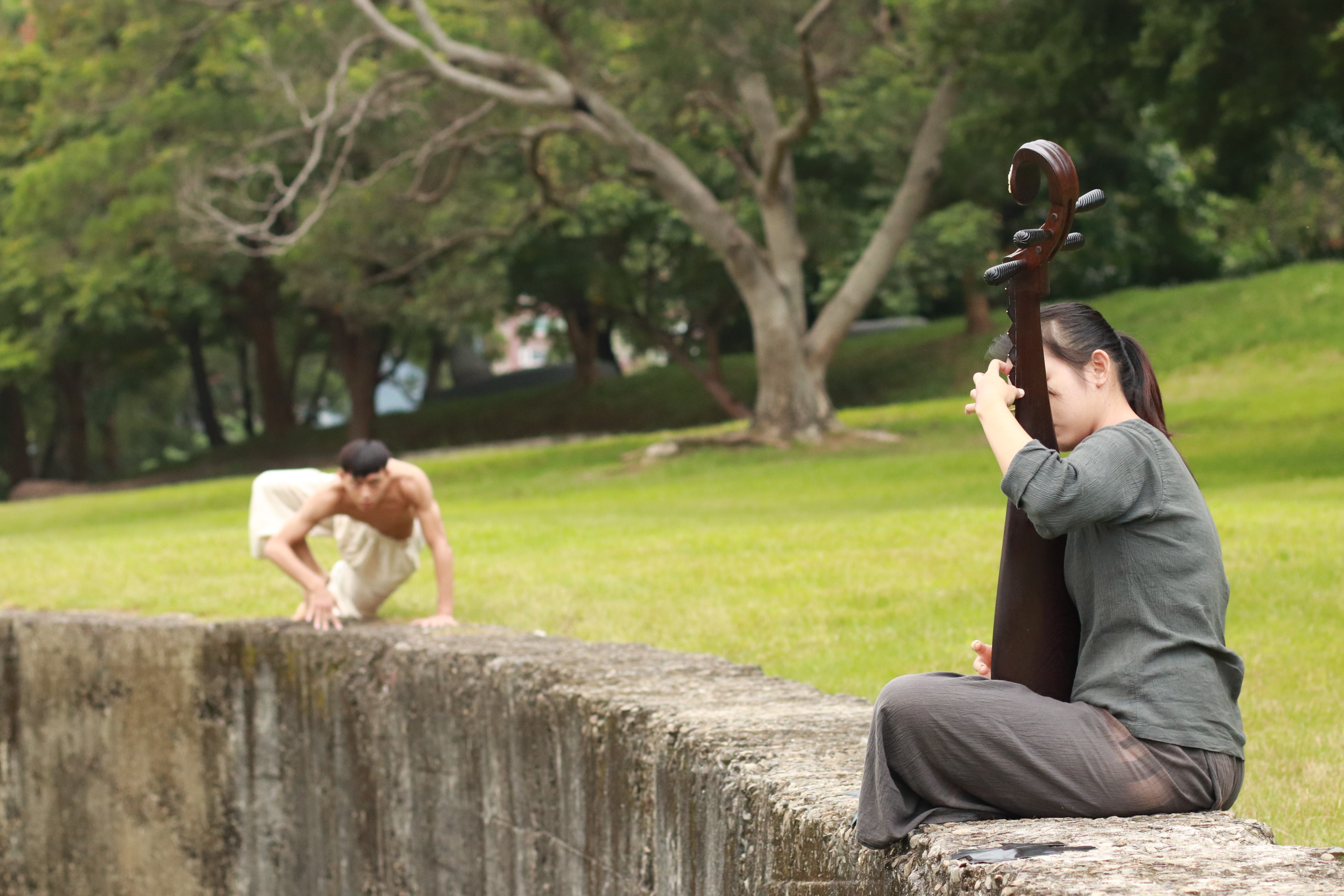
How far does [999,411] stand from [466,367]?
51.1m

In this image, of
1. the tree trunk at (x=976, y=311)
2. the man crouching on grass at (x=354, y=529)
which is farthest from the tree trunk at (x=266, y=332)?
the man crouching on grass at (x=354, y=529)

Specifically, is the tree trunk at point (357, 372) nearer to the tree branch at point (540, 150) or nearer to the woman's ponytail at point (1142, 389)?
the tree branch at point (540, 150)

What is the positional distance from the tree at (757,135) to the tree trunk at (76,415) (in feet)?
61.9

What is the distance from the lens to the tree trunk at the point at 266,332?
112ft

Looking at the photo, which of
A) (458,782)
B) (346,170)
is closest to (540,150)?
(346,170)

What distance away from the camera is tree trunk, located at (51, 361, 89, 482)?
125 feet

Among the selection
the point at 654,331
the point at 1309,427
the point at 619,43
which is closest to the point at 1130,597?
the point at 1309,427

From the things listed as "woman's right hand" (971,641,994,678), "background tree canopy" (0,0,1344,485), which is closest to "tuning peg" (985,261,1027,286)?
"woman's right hand" (971,641,994,678)

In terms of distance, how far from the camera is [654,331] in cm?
3281

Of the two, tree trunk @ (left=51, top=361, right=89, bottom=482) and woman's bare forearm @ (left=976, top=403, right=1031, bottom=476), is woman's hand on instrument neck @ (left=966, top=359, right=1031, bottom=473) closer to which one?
woman's bare forearm @ (left=976, top=403, right=1031, bottom=476)

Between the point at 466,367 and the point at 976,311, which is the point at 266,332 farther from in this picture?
the point at 976,311

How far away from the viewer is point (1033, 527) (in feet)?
10.3

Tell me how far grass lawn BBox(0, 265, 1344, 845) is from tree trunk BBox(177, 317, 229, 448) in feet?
41.4

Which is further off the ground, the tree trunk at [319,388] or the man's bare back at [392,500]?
the tree trunk at [319,388]
